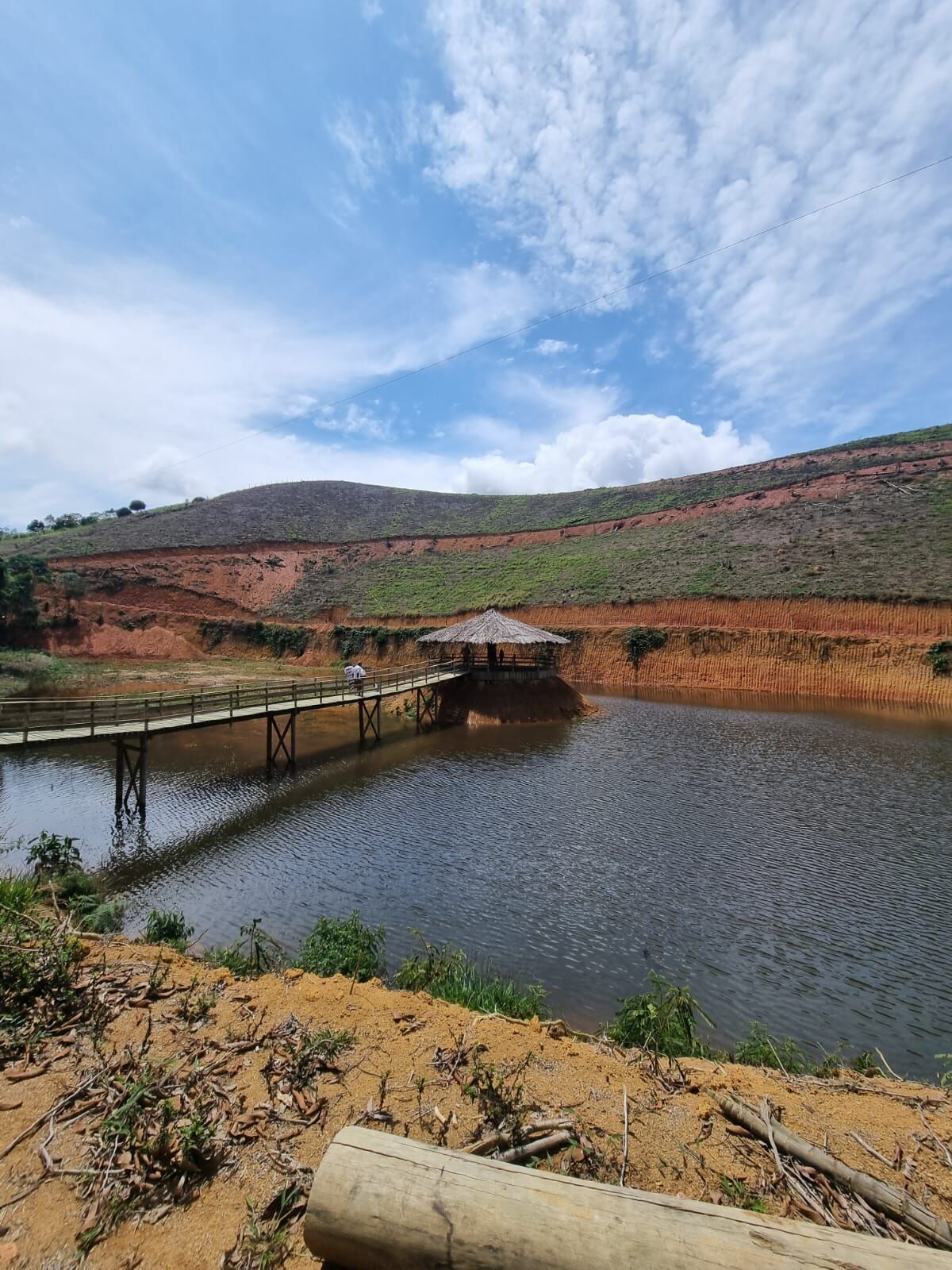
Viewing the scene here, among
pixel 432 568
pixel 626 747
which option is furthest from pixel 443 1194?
pixel 432 568

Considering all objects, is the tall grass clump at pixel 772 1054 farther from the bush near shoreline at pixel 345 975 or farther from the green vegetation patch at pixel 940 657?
the green vegetation patch at pixel 940 657

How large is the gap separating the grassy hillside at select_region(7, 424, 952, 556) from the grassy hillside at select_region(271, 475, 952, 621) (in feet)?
29.5

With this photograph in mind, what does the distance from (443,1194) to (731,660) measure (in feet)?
118

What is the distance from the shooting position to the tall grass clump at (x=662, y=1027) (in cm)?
601

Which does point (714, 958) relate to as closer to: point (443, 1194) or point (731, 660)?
point (443, 1194)

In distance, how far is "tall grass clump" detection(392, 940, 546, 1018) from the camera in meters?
6.75

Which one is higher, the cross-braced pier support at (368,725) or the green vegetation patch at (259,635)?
the green vegetation patch at (259,635)

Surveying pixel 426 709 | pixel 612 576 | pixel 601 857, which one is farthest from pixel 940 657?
pixel 601 857

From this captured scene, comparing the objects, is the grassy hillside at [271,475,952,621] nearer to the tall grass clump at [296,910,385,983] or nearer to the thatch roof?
the thatch roof

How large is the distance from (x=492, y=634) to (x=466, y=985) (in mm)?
20204

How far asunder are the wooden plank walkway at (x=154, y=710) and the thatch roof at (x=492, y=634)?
4.49 meters

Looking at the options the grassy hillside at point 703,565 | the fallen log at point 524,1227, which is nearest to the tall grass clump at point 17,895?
the fallen log at point 524,1227

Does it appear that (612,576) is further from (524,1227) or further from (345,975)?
(524,1227)

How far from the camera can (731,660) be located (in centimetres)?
3556
